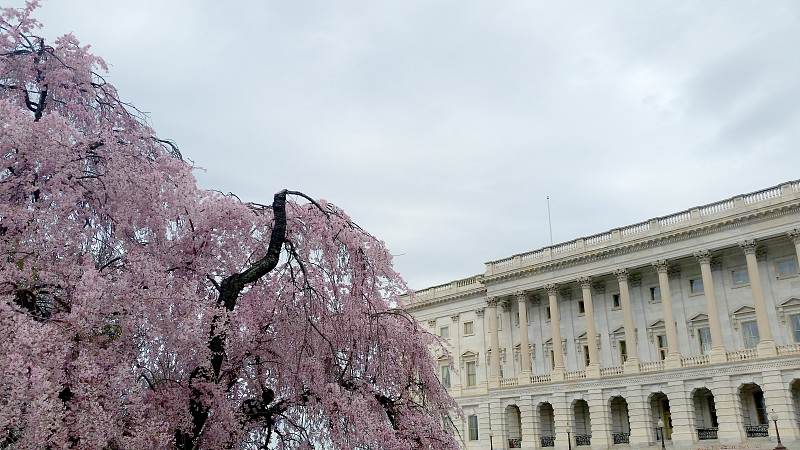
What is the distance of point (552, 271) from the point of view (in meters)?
61.8

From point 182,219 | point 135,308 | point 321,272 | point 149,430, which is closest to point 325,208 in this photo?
point 321,272

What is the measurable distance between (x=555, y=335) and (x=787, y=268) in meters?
18.8

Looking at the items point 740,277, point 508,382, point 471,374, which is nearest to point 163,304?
point 740,277

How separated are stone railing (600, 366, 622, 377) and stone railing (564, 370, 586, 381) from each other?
170 cm

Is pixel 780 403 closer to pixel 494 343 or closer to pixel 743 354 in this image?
pixel 743 354

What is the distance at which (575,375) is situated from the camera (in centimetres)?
5834

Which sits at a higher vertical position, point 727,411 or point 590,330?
point 590,330

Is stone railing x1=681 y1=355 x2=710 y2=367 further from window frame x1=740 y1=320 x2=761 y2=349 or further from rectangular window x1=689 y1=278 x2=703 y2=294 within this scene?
rectangular window x1=689 y1=278 x2=703 y2=294

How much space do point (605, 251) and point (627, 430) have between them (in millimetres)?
14576

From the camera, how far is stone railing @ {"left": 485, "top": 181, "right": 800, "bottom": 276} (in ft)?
164

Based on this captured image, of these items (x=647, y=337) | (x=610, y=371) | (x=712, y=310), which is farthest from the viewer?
(x=610, y=371)

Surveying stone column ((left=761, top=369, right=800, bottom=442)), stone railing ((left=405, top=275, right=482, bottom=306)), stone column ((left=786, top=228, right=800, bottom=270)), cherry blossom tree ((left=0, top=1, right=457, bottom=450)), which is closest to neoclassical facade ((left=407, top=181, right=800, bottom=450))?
stone column ((left=761, top=369, right=800, bottom=442))

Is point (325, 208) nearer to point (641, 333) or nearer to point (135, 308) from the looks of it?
point (135, 308)

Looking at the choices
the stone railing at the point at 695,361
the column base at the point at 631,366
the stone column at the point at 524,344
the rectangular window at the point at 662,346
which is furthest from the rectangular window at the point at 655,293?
the stone column at the point at 524,344
